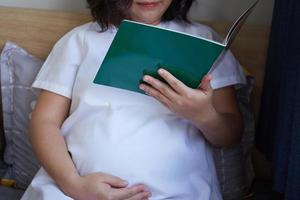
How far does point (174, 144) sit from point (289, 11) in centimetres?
34

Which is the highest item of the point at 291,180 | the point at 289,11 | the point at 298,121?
the point at 289,11

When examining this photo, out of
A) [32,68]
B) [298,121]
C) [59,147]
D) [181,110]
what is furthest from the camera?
[32,68]

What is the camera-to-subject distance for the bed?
1.07 meters

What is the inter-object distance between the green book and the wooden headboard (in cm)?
34

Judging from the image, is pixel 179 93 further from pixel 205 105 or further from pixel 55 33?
pixel 55 33

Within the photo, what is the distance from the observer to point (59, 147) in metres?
0.90

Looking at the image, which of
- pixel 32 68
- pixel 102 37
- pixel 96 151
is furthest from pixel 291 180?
pixel 32 68

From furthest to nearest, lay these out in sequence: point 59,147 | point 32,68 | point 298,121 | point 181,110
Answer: point 32,68 → point 59,147 → point 181,110 → point 298,121

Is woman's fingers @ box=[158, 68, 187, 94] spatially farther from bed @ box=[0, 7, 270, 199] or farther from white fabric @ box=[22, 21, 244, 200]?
bed @ box=[0, 7, 270, 199]

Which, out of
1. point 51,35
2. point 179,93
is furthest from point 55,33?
point 179,93

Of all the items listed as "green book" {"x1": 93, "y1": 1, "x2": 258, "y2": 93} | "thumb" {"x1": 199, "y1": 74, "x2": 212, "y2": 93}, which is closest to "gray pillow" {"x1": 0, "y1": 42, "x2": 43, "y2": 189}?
"green book" {"x1": 93, "y1": 1, "x2": 258, "y2": 93}

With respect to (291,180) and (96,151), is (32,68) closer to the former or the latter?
(96,151)

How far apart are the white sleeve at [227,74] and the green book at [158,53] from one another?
0.16 m

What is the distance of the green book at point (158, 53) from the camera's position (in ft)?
2.21
